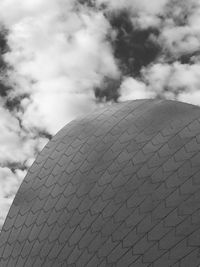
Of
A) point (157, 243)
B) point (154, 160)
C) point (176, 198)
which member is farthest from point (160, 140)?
point (157, 243)

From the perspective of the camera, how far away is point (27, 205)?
71.9ft

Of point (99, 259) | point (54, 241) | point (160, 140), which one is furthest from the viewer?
point (160, 140)

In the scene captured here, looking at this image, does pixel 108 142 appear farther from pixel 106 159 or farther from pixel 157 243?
pixel 157 243

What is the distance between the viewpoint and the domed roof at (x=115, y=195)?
16328mm

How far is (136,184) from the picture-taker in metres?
19.0

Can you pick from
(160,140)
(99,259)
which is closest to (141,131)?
(160,140)

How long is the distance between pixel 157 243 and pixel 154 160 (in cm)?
444

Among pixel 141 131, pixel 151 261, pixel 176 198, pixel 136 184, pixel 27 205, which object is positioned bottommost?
pixel 151 261

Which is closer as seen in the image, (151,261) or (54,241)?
(151,261)

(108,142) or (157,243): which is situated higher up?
(108,142)

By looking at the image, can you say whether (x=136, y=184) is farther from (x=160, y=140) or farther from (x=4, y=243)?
(x=4, y=243)

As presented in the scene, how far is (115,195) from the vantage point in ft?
62.8

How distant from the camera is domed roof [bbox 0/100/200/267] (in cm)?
1633

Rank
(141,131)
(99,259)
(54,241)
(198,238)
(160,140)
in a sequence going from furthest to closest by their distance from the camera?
(141,131) → (160,140) → (54,241) → (99,259) → (198,238)
